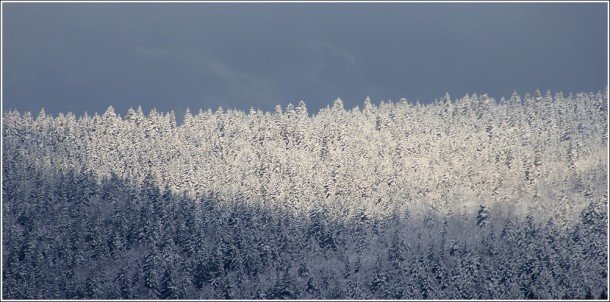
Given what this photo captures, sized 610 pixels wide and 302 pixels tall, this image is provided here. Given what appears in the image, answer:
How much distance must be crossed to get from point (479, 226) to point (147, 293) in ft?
199

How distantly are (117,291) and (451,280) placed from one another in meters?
54.9

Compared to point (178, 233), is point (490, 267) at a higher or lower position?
lower

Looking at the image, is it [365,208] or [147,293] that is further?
[365,208]

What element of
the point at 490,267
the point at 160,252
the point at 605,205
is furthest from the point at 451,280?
the point at 160,252

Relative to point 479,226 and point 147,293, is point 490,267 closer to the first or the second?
point 479,226

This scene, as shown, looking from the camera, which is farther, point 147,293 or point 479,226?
point 479,226

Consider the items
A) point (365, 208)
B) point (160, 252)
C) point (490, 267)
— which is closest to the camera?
point (490, 267)

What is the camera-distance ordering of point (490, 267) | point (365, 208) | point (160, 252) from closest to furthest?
point (490, 267), point (160, 252), point (365, 208)

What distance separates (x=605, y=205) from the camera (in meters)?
179

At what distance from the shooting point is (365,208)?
19188 centimetres

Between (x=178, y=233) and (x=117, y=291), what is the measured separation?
774 inches

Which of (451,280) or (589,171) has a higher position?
(589,171)

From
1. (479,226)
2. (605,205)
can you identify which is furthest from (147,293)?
(605,205)

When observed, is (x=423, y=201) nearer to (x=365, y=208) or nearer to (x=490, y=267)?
(x=365, y=208)
